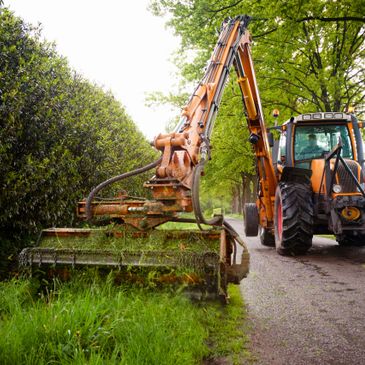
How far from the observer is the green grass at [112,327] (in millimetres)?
2523

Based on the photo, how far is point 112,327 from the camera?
2.85m

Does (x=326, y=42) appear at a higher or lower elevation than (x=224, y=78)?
higher

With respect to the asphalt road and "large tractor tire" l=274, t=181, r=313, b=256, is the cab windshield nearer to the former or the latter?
"large tractor tire" l=274, t=181, r=313, b=256

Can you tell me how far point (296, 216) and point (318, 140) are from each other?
6.94ft

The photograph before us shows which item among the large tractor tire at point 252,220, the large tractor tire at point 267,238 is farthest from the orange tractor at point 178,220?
the large tractor tire at point 267,238

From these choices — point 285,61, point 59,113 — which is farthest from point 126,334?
point 285,61

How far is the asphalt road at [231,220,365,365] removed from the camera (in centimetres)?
297

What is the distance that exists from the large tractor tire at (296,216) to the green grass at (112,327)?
2.89m

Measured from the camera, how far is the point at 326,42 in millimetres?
13680

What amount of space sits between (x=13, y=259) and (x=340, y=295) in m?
4.33

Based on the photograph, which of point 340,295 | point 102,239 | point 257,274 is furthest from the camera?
point 257,274

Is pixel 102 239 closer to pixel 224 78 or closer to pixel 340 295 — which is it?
pixel 224 78

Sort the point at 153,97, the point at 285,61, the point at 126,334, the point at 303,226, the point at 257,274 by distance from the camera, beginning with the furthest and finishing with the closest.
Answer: the point at 153,97, the point at 285,61, the point at 303,226, the point at 257,274, the point at 126,334

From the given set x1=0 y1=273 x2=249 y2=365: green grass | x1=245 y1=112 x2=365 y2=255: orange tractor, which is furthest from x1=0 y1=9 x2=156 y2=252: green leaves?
x1=245 y1=112 x2=365 y2=255: orange tractor
